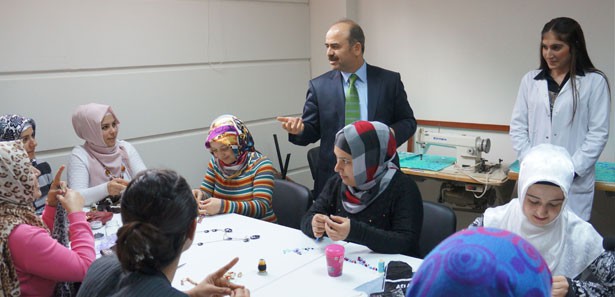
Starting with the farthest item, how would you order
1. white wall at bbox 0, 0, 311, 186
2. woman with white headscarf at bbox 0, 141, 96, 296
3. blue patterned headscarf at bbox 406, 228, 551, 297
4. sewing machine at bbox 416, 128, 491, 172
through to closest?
1. sewing machine at bbox 416, 128, 491, 172
2. white wall at bbox 0, 0, 311, 186
3. woman with white headscarf at bbox 0, 141, 96, 296
4. blue patterned headscarf at bbox 406, 228, 551, 297

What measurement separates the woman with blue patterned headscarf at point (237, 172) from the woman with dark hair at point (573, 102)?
1.63 m

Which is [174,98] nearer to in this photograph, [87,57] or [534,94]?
[87,57]

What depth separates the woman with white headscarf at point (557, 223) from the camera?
1.67 metres

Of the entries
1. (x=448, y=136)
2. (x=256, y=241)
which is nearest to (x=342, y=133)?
(x=256, y=241)

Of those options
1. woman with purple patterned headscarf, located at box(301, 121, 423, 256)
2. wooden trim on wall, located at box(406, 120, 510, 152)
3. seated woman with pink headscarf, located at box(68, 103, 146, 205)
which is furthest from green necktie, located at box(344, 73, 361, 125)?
wooden trim on wall, located at box(406, 120, 510, 152)

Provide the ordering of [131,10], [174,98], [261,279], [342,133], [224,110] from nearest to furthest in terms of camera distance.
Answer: [261,279], [342,133], [131,10], [174,98], [224,110]

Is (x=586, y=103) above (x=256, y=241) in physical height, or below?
above

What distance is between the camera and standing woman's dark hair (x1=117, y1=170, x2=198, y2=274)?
3.89 ft

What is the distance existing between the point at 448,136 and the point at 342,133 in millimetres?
1735

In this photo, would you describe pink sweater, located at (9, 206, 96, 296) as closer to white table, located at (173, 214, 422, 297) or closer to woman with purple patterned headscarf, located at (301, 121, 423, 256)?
white table, located at (173, 214, 422, 297)

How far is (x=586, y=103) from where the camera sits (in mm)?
2867

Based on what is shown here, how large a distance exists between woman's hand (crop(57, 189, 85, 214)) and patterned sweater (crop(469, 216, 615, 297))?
1.38 m

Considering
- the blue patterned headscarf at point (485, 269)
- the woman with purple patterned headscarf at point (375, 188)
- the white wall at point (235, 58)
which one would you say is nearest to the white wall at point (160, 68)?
the white wall at point (235, 58)

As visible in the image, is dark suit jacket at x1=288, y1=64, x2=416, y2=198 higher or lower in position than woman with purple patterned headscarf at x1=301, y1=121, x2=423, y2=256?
higher
